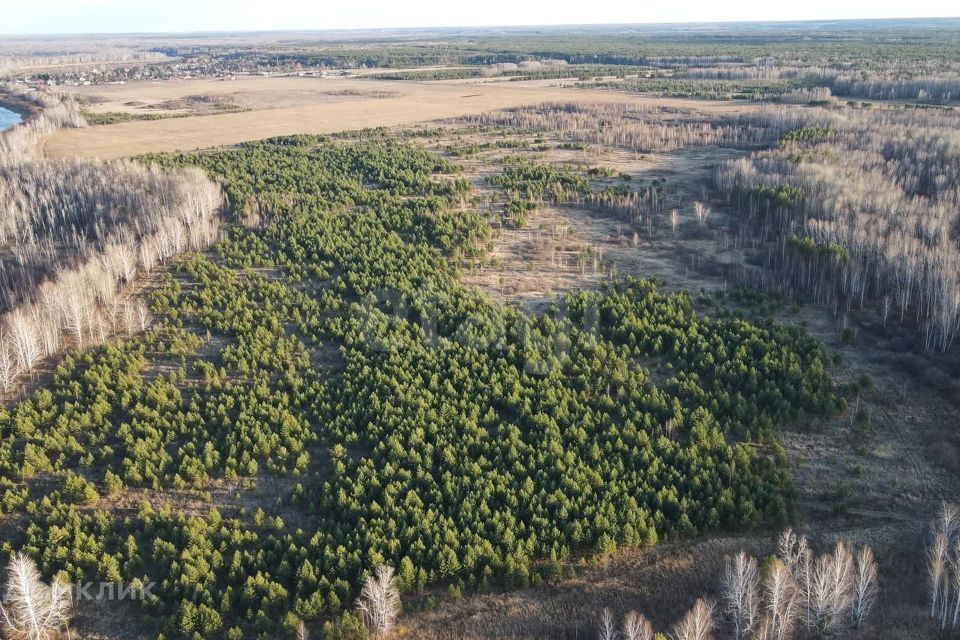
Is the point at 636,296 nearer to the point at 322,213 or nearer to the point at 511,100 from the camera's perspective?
the point at 322,213

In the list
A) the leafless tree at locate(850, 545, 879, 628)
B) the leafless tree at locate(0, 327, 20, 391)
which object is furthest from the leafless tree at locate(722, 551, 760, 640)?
the leafless tree at locate(0, 327, 20, 391)

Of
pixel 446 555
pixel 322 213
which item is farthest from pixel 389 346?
pixel 322 213

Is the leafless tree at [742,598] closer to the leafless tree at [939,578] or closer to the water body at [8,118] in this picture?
the leafless tree at [939,578]

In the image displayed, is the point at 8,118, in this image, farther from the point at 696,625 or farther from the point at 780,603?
the point at 780,603

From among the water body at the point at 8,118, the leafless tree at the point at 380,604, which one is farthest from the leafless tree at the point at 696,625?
the water body at the point at 8,118

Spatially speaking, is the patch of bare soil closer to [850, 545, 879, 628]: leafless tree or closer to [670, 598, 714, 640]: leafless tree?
[850, 545, 879, 628]: leafless tree

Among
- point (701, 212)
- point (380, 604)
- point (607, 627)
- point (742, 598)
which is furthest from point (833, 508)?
point (701, 212)
